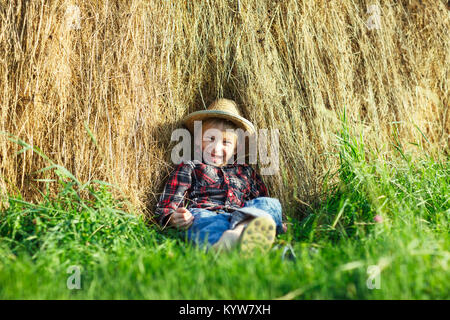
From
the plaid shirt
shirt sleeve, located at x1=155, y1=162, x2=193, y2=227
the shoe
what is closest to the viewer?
the shoe

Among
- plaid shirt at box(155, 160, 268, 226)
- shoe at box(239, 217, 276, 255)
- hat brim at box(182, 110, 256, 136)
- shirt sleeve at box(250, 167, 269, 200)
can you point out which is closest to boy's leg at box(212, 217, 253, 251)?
shoe at box(239, 217, 276, 255)

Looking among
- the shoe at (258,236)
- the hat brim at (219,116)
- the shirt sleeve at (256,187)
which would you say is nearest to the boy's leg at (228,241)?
the shoe at (258,236)

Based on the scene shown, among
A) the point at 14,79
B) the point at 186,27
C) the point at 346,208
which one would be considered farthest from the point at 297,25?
the point at 14,79

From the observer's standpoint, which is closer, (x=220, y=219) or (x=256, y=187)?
(x=220, y=219)

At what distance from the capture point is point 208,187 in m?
2.79

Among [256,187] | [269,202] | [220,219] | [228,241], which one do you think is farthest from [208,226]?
[256,187]

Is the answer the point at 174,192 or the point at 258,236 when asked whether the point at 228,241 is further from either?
the point at 174,192

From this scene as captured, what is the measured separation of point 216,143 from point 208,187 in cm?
34

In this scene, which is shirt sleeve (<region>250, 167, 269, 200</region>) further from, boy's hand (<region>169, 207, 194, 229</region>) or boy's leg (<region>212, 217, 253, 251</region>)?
boy's leg (<region>212, 217, 253, 251</region>)

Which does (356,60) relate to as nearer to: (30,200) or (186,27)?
(186,27)

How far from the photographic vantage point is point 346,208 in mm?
2375

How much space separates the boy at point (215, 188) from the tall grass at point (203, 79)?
0.16m

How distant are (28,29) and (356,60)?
8.17 feet

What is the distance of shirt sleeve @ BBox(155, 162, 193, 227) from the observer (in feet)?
8.43
